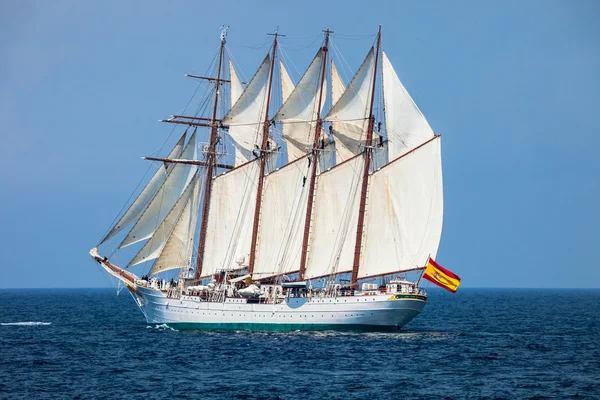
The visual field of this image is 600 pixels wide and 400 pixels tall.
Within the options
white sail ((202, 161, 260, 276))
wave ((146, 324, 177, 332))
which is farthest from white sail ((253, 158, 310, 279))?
wave ((146, 324, 177, 332))

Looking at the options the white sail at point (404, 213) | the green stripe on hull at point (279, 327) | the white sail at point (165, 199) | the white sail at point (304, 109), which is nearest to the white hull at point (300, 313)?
the green stripe on hull at point (279, 327)

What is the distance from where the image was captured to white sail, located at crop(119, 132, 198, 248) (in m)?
74.0

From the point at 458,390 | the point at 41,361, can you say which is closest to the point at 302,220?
the point at 41,361

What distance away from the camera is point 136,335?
68875 mm

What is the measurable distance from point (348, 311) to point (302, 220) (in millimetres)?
10571

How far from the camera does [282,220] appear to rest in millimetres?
73375

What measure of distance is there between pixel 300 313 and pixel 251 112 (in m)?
18.1

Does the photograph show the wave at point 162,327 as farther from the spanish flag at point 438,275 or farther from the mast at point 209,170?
the spanish flag at point 438,275

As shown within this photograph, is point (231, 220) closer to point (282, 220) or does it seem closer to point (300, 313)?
point (282, 220)

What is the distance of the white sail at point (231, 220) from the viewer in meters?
75.5

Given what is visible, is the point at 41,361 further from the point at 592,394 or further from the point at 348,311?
the point at 592,394

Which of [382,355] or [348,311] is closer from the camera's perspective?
[382,355]

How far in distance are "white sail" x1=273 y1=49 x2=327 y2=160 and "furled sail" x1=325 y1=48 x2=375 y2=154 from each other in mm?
2006

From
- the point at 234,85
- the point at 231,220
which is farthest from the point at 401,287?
the point at 234,85
